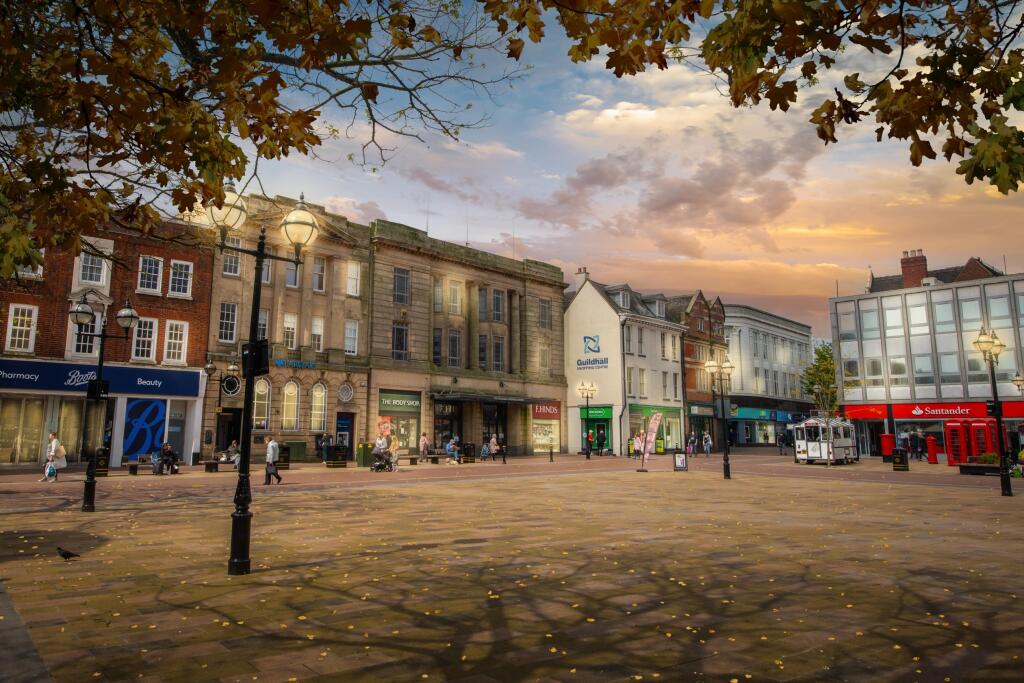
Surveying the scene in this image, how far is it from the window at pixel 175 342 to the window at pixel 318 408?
7.11 meters

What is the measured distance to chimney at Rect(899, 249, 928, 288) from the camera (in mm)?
50781

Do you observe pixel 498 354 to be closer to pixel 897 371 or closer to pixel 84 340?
pixel 84 340

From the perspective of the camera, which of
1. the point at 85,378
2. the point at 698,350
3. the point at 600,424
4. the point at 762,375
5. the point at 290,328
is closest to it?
the point at 85,378

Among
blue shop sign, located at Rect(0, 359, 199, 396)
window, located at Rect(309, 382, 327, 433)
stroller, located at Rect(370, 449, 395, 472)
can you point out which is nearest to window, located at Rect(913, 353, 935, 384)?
stroller, located at Rect(370, 449, 395, 472)

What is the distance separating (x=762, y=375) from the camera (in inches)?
2805

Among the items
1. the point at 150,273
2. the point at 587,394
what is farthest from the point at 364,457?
the point at 587,394

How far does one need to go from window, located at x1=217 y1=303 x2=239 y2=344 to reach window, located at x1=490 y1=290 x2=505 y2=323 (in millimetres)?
18992

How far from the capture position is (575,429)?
5325cm

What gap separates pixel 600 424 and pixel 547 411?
16.1 feet

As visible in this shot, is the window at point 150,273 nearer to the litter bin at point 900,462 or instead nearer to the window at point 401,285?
the window at point 401,285

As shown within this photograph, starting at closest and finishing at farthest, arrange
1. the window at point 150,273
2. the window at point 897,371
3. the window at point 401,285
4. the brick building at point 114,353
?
the brick building at point 114,353 → the window at point 150,273 → the window at point 401,285 → the window at point 897,371

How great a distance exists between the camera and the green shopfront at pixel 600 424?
5197 centimetres

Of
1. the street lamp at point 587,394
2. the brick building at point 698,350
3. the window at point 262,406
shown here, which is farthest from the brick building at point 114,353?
the brick building at point 698,350

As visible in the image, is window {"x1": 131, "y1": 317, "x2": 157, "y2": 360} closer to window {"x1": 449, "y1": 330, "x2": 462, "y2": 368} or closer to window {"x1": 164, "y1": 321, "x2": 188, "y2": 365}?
window {"x1": 164, "y1": 321, "x2": 188, "y2": 365}
